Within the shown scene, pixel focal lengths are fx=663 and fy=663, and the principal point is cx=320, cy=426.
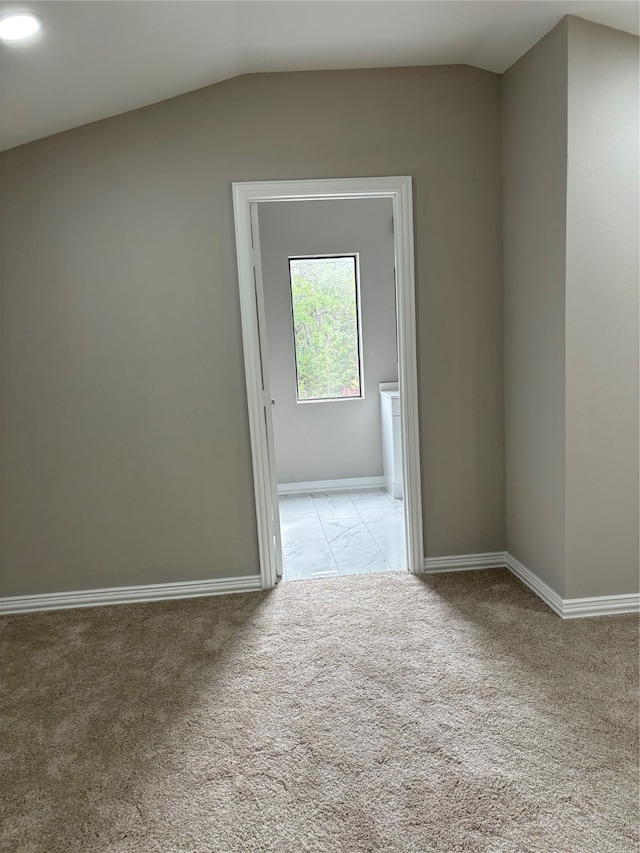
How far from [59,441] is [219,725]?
177cm

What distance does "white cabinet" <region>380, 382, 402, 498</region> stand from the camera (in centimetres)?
524

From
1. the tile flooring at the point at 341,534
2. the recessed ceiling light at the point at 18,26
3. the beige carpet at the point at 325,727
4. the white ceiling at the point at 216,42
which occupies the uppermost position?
the white ceiling at the point at 216,42

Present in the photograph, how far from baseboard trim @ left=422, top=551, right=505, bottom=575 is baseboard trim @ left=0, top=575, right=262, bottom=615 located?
975 millimetres

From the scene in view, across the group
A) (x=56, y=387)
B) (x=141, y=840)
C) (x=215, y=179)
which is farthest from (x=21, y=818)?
(x=215, y=179)

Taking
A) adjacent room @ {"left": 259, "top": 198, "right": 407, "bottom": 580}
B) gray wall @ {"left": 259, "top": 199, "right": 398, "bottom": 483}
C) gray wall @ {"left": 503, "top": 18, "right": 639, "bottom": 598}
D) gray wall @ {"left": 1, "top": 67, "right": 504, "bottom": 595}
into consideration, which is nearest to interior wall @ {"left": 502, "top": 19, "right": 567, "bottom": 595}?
gray wall @ {"left": 503, "top": 18, "right": 639, "bottom": 598}

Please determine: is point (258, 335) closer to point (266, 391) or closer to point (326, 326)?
point (266, 391)

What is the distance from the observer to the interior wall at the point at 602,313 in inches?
110

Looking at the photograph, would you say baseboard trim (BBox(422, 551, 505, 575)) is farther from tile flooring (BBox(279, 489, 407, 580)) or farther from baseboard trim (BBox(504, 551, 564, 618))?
tile flooring (BBox(279, 489, 407, 580))

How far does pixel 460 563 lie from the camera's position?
3.78 m

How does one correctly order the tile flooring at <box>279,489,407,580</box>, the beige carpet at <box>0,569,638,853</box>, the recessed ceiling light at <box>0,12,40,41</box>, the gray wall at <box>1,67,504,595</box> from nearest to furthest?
the beige carpet at <box>0,569,638,853</box> → the recessed ceiling light at <box>0,12,40,41</box> → the gray wall at <box>1,67,504,595</box> → the tile flooring at <box>279,489,407,580</box>

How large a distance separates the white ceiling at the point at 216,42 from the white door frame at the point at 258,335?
56cm

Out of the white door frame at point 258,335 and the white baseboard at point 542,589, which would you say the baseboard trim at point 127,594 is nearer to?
the white door frame at point 258,335

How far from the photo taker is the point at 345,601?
348 cm

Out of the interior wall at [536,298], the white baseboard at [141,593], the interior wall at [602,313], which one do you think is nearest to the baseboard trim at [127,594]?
the white baseboard at [141,593]
